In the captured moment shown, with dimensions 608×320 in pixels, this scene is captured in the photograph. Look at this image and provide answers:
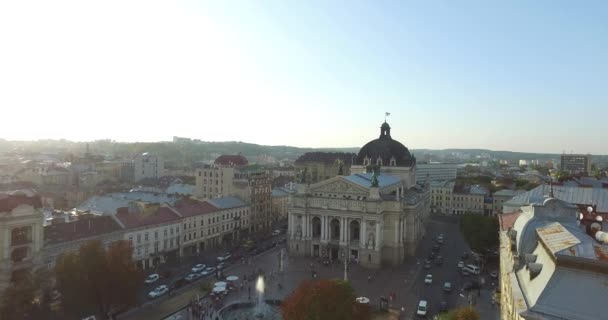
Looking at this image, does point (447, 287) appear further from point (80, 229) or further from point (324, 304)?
point (80, 229)

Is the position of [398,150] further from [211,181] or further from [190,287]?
[190,287]

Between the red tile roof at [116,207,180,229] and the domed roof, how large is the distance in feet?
130

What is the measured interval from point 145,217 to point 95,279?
24.6m

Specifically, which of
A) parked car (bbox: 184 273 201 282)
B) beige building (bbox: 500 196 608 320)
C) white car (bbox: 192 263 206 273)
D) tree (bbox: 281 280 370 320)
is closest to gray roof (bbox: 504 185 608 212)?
tree (bbox: 281 280 370 320)

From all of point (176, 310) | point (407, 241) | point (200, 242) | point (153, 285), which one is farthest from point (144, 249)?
point (407, 241)

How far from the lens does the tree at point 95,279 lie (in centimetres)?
3856

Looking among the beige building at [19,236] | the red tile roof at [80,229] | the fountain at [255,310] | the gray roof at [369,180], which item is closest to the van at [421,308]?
the fountain at [255,310]

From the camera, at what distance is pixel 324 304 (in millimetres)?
32312

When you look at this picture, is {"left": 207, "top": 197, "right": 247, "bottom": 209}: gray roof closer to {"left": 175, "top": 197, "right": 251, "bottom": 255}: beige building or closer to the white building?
{"left": 175, "top": 197, "right": 251, "bottom": 255}: beige building

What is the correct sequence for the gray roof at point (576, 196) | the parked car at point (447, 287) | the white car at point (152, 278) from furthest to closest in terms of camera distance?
the gray roof at point (576, 196) < the white car at point (152, 278) < the parked car at point (447, 287)

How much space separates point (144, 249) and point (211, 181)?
35.4 metres

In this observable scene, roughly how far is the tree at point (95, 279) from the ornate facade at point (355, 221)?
32.0 metres

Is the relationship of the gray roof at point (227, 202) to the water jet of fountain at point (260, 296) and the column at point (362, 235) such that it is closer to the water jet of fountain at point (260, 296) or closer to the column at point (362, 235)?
the water jet of fountain at point (260, 296)

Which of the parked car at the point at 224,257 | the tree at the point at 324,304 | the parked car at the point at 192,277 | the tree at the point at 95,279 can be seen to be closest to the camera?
the tree at the point at 324,304
